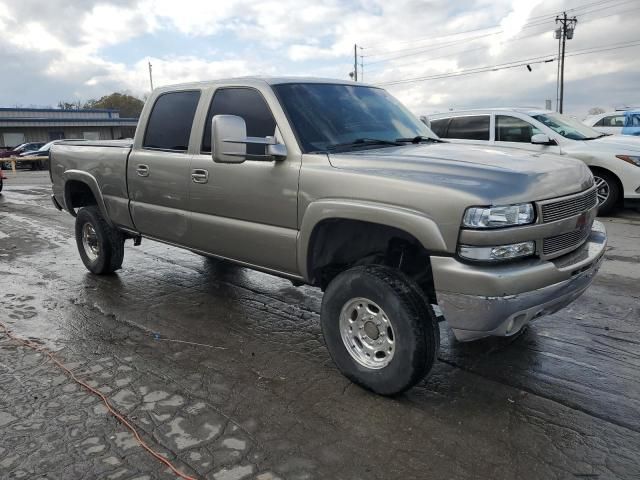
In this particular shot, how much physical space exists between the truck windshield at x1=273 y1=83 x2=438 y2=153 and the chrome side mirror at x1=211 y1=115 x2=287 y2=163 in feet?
0.63

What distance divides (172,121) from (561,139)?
23.3 feet

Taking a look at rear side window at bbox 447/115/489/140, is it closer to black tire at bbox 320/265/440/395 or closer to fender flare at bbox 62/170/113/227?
fender flare at bbox 62/170/113/227

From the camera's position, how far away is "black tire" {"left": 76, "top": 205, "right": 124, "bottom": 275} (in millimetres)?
5984

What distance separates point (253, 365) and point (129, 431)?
1033mm

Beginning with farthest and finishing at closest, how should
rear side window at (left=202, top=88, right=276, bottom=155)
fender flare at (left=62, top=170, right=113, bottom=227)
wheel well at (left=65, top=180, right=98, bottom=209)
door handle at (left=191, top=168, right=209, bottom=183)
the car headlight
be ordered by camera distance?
the car headlight → wheel well at (left=65, top=180, right=98, bottom=209) → fender flare at (left=62, top=170, right=113, bottom=227) → door handle at (left=191, top=168, right=209, bottom=183) → rear side window at (left=202, top=88, right=276, bottom=155)

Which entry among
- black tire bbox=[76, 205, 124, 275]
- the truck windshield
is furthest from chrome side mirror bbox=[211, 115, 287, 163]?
black tire bbox=[76, 205, 124, 275]

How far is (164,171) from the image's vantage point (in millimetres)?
4801

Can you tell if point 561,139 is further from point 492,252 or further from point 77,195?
point 77,195

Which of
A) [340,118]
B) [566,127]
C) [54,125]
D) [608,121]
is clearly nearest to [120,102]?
[54,125]

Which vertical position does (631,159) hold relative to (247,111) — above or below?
below

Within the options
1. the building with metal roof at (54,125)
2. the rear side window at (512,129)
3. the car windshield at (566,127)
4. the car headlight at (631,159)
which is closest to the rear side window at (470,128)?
the rear side window at (512,129)

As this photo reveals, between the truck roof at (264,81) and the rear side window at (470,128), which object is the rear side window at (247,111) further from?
the rear side window at (470,128)

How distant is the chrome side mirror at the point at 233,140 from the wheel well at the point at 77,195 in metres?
3.23

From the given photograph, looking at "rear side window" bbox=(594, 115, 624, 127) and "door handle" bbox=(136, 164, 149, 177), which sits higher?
"rear side window" bbox=(594, 115, 624, 127)
